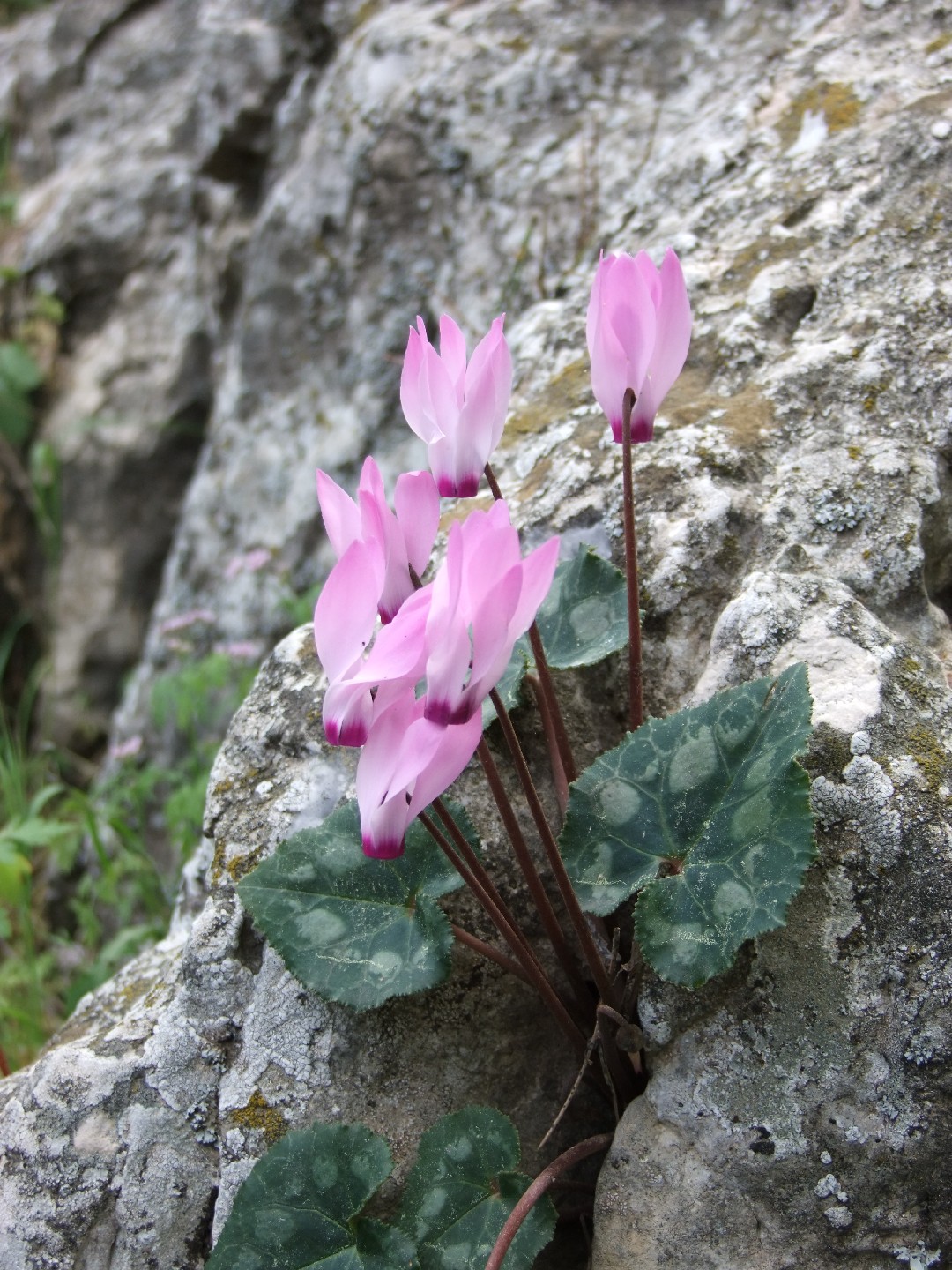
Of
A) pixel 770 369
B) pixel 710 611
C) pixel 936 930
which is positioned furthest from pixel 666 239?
pixel 936 930

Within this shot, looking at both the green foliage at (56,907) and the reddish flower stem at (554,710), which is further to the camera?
the green foliage at (56,907)

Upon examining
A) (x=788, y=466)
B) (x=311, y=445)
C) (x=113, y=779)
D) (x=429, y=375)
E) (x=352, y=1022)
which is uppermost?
(x=429, y=375)

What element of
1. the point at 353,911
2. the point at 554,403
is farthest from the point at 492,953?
the point at 554,403

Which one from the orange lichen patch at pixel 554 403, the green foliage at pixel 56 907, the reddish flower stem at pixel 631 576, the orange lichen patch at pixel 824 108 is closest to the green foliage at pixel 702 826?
the reddish flower stem at pixel 631 576

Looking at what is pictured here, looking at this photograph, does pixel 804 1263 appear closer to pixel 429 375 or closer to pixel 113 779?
pixel 429 375

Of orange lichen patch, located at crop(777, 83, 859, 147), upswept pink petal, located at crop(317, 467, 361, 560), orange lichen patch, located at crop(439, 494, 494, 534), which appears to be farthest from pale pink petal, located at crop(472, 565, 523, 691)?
orange lichen patch, located at crop(777, 83, 859, 147)

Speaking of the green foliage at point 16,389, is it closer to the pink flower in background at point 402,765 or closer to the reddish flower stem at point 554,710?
the reddish flower stem at point 554,710

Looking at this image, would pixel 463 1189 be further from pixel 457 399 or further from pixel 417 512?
pixel 457 399
